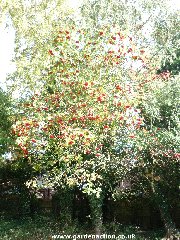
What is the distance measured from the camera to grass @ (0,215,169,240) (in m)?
13.7

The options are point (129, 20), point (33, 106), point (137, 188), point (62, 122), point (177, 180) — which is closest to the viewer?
point (62, 122)

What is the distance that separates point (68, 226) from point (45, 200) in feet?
17.0

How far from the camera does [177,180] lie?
13062mm

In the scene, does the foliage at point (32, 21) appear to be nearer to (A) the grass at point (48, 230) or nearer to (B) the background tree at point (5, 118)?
(B) the background tree at point (5, 118)

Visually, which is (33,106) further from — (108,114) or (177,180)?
(177,180)

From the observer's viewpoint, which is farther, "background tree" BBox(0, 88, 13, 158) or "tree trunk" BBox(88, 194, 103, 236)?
"tree trunk" BBox(88, 194, 103, 236)

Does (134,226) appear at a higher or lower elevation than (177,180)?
lower

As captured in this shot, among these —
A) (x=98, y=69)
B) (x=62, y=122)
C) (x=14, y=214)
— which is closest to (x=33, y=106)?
(x=62, y=122)

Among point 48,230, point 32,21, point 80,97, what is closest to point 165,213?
point 48,230

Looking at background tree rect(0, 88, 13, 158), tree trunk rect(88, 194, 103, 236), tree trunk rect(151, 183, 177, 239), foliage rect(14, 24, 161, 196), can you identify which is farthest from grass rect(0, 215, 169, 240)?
foliage rect(14, 24, 161, 196)

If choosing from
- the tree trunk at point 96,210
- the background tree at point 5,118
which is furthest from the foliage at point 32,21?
the tree trunk at point 96,210

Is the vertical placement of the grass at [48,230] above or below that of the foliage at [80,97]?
below

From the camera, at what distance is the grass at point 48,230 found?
44.9 feet

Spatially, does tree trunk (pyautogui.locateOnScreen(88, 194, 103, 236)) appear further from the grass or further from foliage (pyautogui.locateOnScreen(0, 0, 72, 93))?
foliage (pyautogui.locateOnScreen(0, 0, 72, 93))
